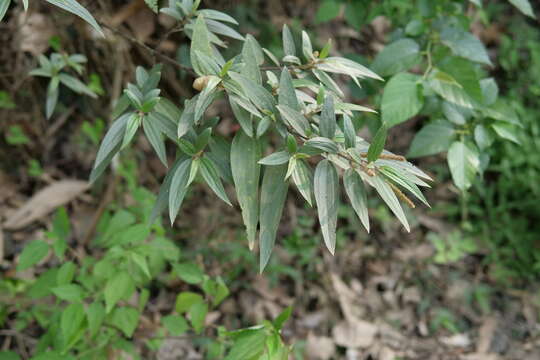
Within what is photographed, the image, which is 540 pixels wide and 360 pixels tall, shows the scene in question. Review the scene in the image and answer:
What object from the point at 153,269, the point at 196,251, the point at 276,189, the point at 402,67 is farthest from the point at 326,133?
the point at 196,251

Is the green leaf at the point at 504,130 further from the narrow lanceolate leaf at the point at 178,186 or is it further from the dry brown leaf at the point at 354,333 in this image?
the dry brown leaf at the point at 354,333

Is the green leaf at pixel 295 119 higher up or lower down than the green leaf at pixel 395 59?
higher up

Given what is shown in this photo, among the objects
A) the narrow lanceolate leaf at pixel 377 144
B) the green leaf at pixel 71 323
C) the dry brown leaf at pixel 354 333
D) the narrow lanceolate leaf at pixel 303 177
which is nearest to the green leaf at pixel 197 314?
the green leaf at pixel 71 323

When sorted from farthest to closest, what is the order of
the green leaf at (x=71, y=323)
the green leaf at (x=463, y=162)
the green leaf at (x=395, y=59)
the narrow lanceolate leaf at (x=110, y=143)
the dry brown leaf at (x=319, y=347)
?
the dry brown leaf at (x=319, y=347) < the green leaf at (x=395, y=59) < the green leaf at (x=463, y=162) < the green leaf at (x=71, y=323) < the narrow lanceolate leaf at (x=110, y=143)

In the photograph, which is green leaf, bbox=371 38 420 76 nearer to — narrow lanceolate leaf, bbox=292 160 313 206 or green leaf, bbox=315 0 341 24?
green leaf, bbox=315 0 341 24

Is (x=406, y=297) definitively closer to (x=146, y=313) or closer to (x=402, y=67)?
(x=146, y=313)
